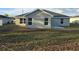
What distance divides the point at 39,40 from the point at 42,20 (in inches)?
13.1

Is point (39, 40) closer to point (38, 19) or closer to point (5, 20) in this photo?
point (38, 19)

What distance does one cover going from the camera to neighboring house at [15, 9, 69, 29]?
21.2 feet

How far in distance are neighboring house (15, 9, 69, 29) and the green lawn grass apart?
9 cm

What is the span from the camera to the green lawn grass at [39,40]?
21.1 feet

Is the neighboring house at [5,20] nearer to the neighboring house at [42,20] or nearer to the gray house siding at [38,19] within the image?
the neighboring house at [42,20]

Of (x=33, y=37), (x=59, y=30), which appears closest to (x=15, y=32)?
(x=33, y=37)

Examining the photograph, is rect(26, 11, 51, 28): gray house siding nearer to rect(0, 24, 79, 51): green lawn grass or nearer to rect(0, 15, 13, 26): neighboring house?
rect(0, 24, 79, 51): green lawn grass

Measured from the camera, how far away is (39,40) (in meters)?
6.46

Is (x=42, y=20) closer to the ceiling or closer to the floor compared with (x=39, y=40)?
closer to the ceiling

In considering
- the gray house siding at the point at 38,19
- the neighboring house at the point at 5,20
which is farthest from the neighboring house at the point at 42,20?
the neighboring house at the point at 5,20

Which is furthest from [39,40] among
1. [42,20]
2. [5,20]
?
[5,20]

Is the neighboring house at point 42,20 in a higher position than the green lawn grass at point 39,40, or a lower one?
higher

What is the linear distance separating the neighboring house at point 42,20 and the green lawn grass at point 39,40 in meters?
0.09
